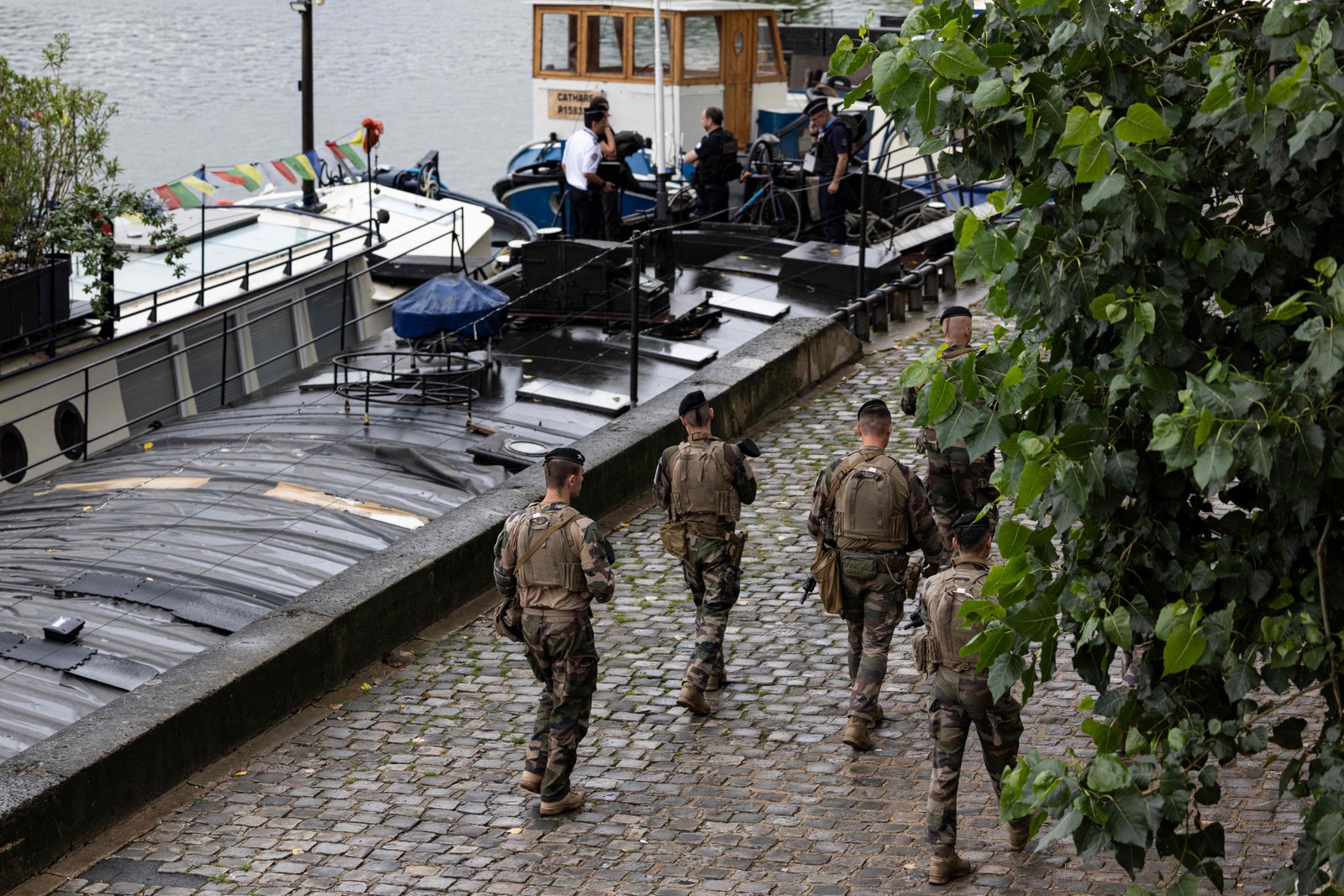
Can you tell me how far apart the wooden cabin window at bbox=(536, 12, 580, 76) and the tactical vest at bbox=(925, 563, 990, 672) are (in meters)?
20.4

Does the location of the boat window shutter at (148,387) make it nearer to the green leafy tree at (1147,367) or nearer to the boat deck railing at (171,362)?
the boat deck railing at (171,362)

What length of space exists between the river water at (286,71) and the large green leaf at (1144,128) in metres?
33.9

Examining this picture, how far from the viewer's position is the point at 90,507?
12.7 m

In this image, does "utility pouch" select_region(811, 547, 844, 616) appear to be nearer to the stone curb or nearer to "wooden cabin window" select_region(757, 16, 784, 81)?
the stone curb

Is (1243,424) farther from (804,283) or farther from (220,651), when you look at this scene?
(804,283)

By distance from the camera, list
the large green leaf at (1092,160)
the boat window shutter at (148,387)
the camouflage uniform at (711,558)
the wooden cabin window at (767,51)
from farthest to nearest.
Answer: the wooden cabin window at (767,51)
the boat window shutter at (148,387)
the camouflage uniform at (711,558)
the large green leaf at (1092,160)

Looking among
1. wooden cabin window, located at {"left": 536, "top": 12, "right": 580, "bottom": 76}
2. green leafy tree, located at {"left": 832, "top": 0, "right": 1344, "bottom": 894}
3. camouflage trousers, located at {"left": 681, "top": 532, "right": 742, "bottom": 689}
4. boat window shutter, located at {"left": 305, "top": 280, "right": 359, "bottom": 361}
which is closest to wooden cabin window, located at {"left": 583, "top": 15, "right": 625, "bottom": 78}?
wooden cabin window, located at {"left": 536, "top": 12, "right": 580, "bottom": 76}

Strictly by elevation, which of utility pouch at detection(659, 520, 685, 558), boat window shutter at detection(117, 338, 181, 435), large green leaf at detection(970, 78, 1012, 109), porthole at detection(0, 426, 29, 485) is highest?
large green leaf at detection(970, 78, 1012, 109)

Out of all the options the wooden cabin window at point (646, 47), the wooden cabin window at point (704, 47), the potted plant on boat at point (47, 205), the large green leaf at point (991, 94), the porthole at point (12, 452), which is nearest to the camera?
the large green leaf at point (991, 94)

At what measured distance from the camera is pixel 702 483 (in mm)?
9484

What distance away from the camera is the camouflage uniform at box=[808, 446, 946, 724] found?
895 cm

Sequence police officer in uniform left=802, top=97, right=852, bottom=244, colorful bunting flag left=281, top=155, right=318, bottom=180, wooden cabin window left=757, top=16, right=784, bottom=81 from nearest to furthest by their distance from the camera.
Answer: police officer in uniform left=802, top=97, right=852, bottom=244, colorful bunting flag left=281, top=155, right=318, bottom=180, wooden cabin window left=757, top=16, right=784, bottom=81

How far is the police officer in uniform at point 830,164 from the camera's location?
19.3 metres

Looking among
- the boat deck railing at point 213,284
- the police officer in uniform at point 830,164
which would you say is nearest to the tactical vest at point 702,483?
the boat deck railing at point 213,284
